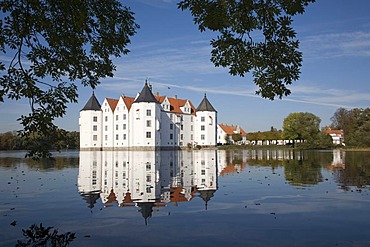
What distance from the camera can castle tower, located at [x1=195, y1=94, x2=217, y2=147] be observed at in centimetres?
7931

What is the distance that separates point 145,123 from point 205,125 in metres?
17.7

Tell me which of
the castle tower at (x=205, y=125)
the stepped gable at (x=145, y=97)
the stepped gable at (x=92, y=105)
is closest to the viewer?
the stepped gable at (x=145, y=97)

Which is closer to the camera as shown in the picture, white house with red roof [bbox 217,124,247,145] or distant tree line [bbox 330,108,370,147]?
distant tree line [bbox 330,108,370,147]

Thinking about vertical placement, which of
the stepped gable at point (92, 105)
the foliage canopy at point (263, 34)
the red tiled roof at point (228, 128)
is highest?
the stepped gable at point (92, 105)

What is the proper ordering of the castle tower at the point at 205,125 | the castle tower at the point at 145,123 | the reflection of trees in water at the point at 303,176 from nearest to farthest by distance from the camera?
the reflection of trees in water at the point at 303,176
the castle tower at the point at 145,123
the castle tower at the point at 205,125

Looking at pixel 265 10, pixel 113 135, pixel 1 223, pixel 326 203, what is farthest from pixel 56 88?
pixel 113 135

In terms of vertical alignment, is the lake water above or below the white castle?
below

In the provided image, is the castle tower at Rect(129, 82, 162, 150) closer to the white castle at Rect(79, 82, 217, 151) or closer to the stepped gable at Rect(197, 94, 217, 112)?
the white castle at Rect(79, 82, 217, 151)

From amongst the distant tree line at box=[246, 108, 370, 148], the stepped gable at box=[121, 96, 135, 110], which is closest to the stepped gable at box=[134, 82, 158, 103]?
the stepped gable at box=[121, 96, 135, 110]

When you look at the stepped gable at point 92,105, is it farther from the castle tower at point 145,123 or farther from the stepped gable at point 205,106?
the stepped gable at point 205,106

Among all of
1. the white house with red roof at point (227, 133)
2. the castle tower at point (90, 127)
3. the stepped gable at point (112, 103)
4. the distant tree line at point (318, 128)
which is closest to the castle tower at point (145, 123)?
the stepped gable at point (112, 103)

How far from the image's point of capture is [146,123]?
66.2 m

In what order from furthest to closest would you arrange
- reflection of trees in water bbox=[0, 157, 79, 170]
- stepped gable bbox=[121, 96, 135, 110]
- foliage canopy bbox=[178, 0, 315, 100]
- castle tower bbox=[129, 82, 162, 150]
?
stepped gable bbox=[121, 96, 135, 110] → castle tower bbox=[129, 82, 162, 150] → reflection of trees in water bbox=[0, 157, 79, 170] → foliage canopy bbox=[178, 0, 315, 100]

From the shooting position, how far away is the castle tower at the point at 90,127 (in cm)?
7281
